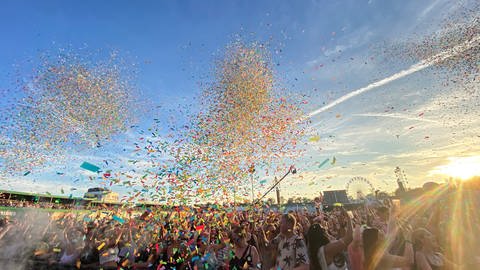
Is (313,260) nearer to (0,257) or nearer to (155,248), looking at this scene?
(155,248)

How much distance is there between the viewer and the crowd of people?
3373mm

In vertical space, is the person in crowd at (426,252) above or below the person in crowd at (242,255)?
above

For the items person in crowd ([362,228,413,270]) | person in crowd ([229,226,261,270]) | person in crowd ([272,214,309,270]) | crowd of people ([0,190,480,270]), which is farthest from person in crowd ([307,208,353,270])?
person in crowd ([229,226,261,270])

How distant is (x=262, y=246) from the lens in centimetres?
557

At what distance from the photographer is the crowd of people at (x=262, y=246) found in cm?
337

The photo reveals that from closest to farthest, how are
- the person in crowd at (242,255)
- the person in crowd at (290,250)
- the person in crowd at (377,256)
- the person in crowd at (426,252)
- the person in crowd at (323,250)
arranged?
the person in crowd at (377,256), the person in crowd at (426,252), the person in crowd at (323,250), the person in crowd at (290,250), the person in crowd at (242,255)

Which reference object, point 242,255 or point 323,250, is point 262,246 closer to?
point 242,255

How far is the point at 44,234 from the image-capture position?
9.73 metres

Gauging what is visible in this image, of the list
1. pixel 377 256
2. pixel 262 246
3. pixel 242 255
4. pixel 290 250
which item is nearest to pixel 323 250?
pixel 290 250

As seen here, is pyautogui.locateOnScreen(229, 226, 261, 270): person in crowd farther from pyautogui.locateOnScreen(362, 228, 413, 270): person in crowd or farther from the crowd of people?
pyautogui.locateOnScreen(362, 228, 413, 270): person in crowd

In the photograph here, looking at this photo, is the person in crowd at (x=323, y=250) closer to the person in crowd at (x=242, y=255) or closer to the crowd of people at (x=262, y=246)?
the crowd of people at (x=262, y=246)

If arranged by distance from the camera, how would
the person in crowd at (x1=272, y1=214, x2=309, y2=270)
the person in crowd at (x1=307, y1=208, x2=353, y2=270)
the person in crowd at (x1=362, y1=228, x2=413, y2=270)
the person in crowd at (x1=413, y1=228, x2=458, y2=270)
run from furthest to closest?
the person in crowd at (x1=272, y1=214, x2=309, y2=270) → the person in crowd at (x1=307, y1=208, x2=353, y2=270) → the person in crowd at (x1=413, y1=228, x2=458, y2=270) → the person in crowd at (x1=362, y1=228, x2=413, y2=270)

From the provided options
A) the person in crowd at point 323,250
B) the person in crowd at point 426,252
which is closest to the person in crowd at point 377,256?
the person in crowd at point 426,252

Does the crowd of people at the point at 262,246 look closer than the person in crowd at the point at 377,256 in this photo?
No
